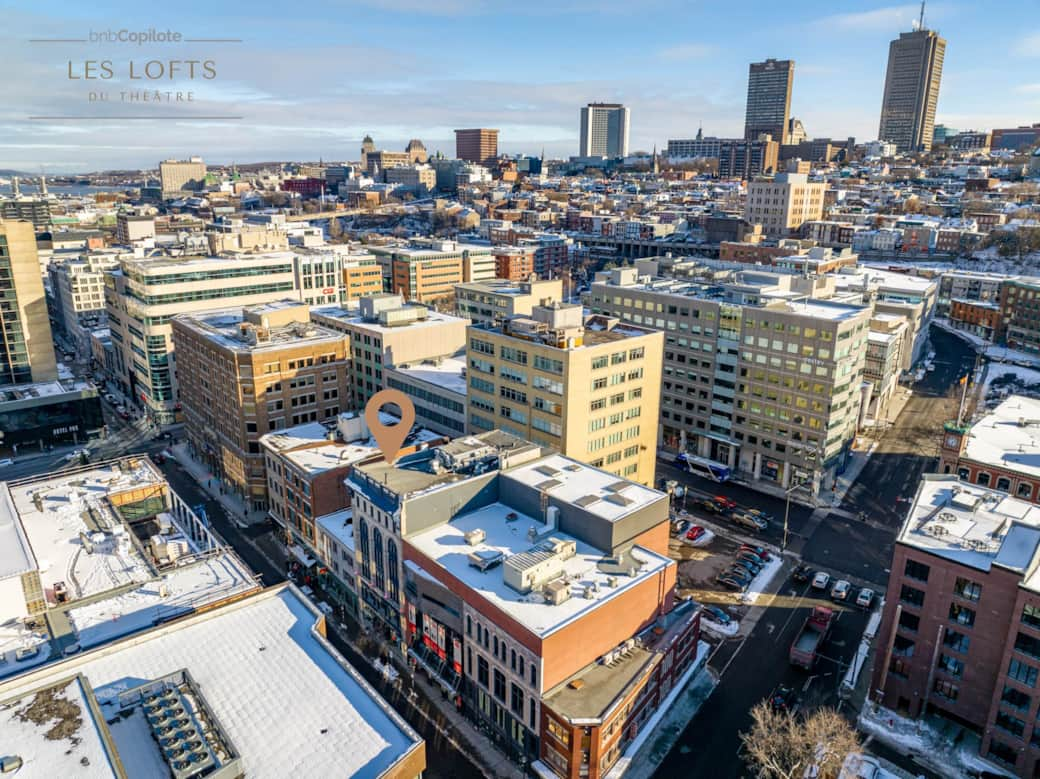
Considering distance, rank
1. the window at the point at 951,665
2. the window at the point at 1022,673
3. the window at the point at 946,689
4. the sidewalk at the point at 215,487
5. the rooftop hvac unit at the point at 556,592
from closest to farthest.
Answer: the window at the point at 1022,673 < the rooftop hvac unit at the point at 556,592 < the window at the point at 951,665 < the window at the point at 946,689 < the sidewalk at the point at 215,487

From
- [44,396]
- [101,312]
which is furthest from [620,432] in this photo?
[101,312]

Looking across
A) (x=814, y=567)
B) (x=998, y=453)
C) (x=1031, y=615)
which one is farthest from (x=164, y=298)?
(x=1031, y=615)

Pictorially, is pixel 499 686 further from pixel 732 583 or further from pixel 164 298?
pixel 164 298

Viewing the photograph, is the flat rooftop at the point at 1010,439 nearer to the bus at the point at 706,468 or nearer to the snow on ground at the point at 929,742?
the bus at the point at 706,468

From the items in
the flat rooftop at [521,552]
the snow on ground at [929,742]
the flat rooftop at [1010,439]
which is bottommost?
the snow on ground at [929,742]

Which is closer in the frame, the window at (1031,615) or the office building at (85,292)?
the window at (1031,615)

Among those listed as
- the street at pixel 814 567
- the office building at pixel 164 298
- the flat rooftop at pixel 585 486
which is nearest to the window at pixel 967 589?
the street at pixel 814 567

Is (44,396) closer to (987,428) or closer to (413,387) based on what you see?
(413,387)
